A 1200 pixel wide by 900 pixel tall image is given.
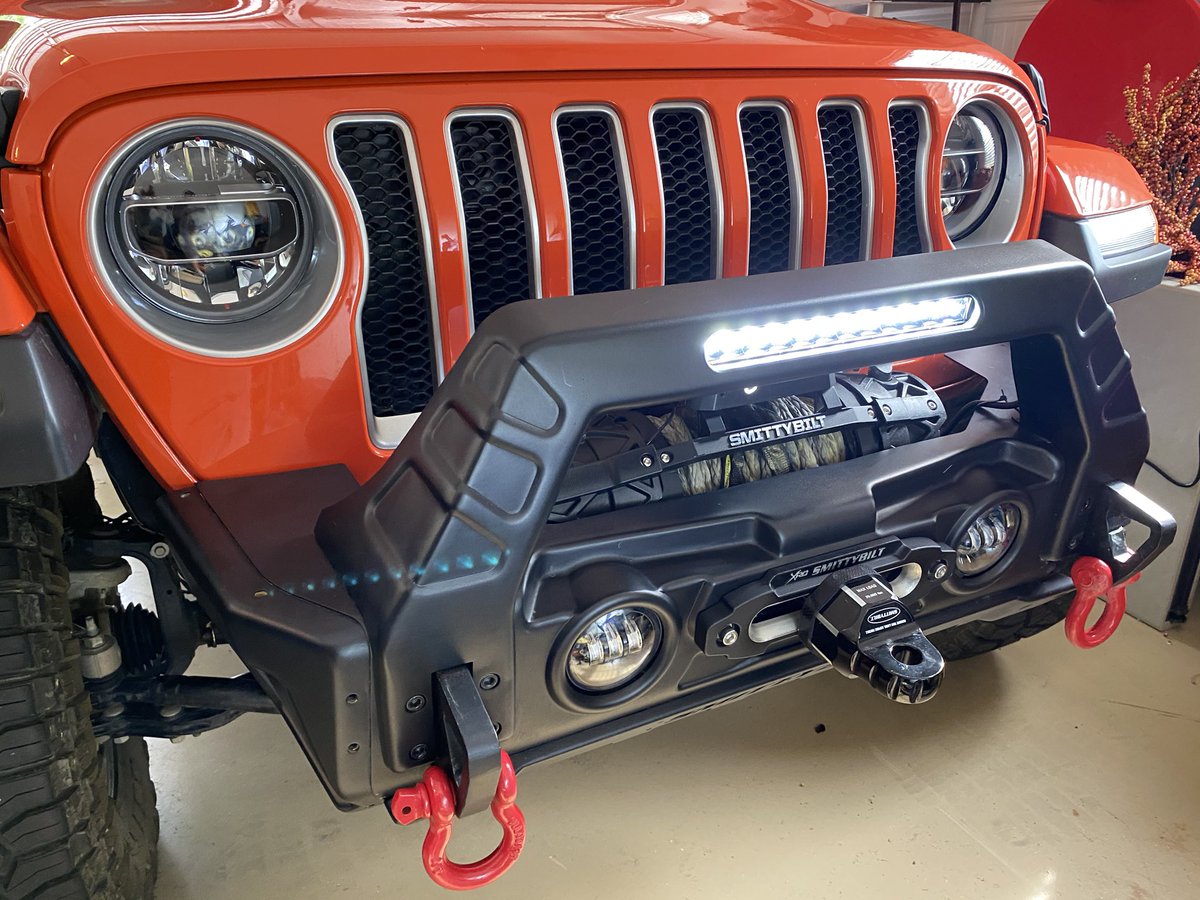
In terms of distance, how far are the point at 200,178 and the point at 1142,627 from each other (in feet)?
7.40

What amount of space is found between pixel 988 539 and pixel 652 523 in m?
0.51

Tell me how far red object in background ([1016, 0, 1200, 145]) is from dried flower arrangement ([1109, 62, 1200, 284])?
560 millimetres

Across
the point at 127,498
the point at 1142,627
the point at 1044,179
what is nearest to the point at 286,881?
the point at 127,498

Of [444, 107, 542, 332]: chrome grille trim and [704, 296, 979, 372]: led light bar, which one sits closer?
[704, 296, 979, 372]: led light bar

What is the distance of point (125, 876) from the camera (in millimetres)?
1350

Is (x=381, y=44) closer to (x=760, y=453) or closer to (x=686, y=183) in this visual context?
(x=686, y=183)

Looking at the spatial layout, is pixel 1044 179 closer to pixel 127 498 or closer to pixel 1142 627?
pixel 1142 627

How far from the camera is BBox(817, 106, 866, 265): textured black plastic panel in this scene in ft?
4.71

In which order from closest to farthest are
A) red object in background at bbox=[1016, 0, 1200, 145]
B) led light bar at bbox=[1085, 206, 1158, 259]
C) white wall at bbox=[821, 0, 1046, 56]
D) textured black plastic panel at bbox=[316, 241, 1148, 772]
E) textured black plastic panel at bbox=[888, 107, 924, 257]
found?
textured black plastic panel at bbox=[316, 241, 1148, 772] < textured black plastic panel at bbox=[888, 107, 924, 257] < led light bar at bbox=[1085, 206, 1158, 259] < red object in background at bbox=[1016, 0, 1200, 145] < white wall at bbox=[821, 0, 1046, 56]

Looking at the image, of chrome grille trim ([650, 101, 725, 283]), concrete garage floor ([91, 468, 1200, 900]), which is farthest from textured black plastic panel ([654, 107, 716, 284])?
concrete garage floor ([91, 468, 1200, 900])

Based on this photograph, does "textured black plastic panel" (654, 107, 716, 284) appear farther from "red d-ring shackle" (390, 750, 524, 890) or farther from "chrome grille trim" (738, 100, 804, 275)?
"red d-ring shackle" (390, 750, 524, 890)

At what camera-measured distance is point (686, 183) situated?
1337 millimetres

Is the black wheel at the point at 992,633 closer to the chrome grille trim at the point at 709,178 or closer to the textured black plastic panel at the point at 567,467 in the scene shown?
the textured black plastic panel at the point at 567,467

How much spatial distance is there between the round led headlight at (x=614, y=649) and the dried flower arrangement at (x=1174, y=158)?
1.88m
